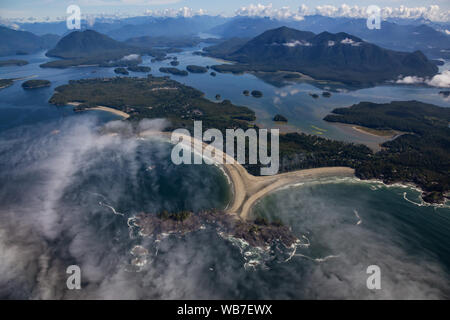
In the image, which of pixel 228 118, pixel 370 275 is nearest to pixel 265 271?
pixel 370 275

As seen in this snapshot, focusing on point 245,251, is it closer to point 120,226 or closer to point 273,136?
point 120,226

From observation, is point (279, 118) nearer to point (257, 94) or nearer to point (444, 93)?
point (257, 94)

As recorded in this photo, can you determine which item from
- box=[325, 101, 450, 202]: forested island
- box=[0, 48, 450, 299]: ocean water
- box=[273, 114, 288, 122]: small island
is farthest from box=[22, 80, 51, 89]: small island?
box=[325, 101, 450, 202]: forested island

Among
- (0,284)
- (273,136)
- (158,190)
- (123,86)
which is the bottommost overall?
(0,284)

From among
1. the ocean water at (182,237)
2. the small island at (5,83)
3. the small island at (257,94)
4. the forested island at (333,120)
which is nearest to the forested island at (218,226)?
the ocean water at (182,237)

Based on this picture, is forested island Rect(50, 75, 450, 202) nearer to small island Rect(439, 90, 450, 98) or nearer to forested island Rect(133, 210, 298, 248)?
forested island Rect(133, 210, 298, 248)
